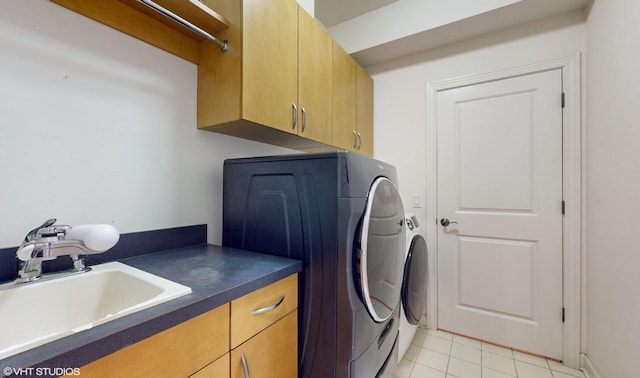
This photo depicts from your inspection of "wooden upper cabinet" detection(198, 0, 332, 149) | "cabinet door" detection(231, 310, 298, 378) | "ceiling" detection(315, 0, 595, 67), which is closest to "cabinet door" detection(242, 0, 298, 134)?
"wooden upper cabinet" detection(198, 0, 332, 149)

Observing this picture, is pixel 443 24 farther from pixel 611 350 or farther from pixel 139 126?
pixel 611 350

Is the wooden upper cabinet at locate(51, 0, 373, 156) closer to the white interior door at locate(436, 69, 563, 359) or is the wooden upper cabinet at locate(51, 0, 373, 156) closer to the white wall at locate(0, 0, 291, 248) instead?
the white wall at locate(0, 0, 291, 248)

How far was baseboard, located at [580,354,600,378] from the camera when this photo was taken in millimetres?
1630

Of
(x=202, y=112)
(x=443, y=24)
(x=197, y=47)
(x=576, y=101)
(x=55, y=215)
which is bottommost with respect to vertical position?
(x=55, y=215)

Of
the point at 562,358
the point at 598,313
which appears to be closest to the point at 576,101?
the point at 598,313

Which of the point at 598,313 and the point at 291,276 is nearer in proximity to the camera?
the point at 291,276

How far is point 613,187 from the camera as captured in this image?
1443 millimetres

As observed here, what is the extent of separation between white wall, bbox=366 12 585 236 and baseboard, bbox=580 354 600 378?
4.59 feet

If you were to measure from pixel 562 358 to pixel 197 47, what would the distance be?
3171 millimetres

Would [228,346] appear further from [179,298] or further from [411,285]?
[411,285]

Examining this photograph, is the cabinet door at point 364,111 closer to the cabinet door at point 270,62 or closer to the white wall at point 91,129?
the cabinet door at point 270,62

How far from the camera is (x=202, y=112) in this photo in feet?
4.55

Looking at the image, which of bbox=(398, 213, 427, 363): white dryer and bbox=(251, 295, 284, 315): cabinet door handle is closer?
bbox=(251, 295, 284, 315): cabinet door handle

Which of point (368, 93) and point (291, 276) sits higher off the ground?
point (368, 93)
